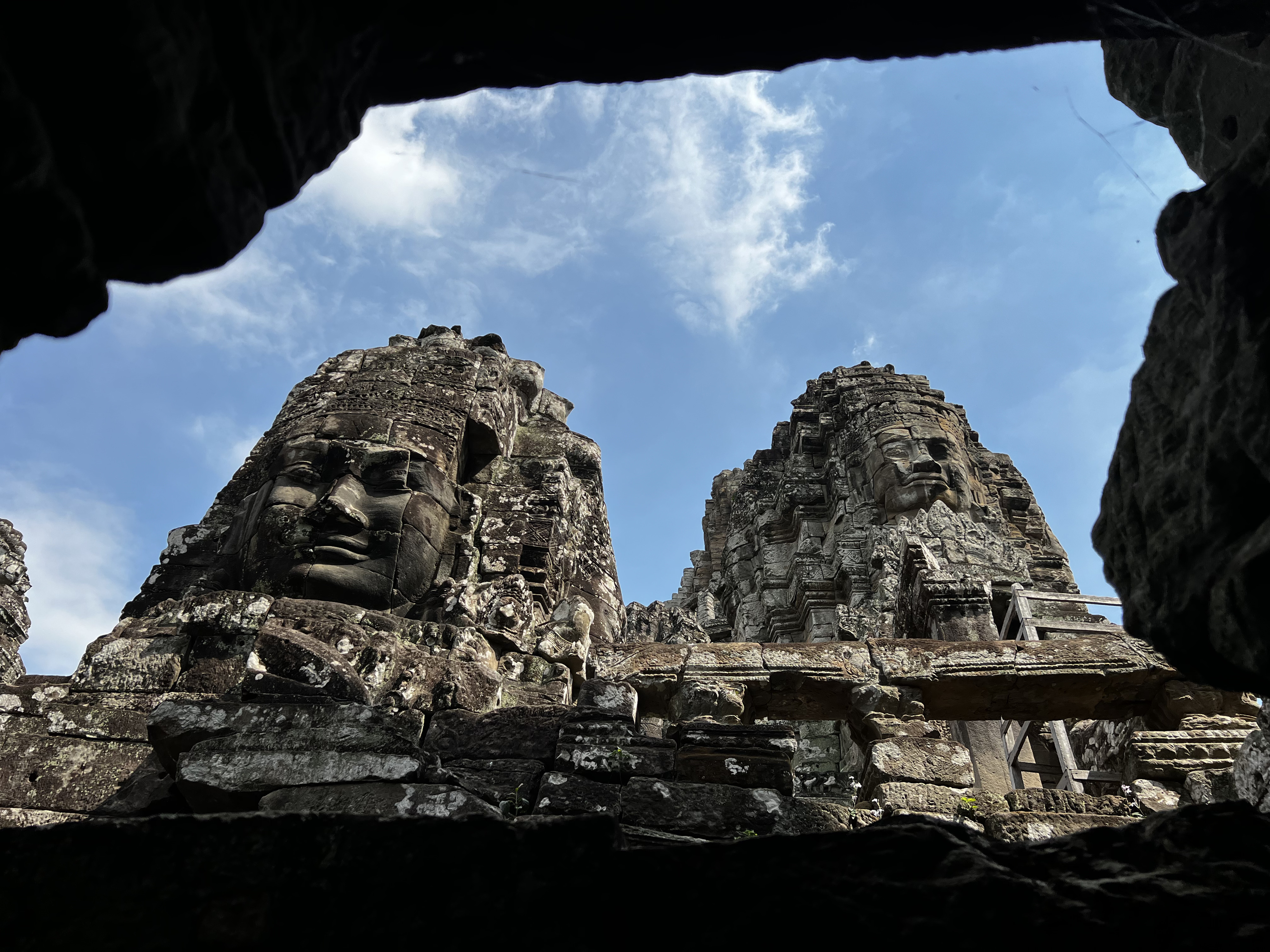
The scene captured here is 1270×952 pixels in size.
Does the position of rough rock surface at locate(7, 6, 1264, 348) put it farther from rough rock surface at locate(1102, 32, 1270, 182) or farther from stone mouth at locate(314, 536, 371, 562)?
stone mouth at locate(314, 536, 371, 562)

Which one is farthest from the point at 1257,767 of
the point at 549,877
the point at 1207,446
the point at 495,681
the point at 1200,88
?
the point at 495,681

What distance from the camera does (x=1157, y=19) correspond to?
2.32 metres

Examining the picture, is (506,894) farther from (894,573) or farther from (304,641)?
(894,573)

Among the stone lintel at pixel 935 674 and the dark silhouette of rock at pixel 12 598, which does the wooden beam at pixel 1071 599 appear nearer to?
the stone lintel at pixel 935 674

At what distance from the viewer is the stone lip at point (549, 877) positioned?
185cm

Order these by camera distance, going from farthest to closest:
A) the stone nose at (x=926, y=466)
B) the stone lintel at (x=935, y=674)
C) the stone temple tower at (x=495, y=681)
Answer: the stone nose at (x=926, y=466) < the stone lintel at (x=935, y=674) < the stone temple tower at (x=495, y=681)

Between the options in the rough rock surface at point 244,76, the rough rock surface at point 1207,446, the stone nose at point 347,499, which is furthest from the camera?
the stone nose at point 347,499

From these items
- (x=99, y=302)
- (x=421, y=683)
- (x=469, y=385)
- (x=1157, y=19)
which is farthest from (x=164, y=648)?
(x=1157, y=19)

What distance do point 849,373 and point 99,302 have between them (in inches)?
1010

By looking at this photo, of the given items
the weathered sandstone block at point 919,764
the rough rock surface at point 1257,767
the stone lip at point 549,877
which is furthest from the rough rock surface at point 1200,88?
the weathered sandstone block at point 919,764

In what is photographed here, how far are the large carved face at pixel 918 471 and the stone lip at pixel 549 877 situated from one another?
58.6ft

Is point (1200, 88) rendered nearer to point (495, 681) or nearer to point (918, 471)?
point (495, 681)

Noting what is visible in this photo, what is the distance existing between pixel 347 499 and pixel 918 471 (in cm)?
1490

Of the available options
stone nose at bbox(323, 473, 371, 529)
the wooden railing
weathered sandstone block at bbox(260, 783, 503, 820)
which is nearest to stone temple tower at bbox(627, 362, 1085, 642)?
the wooden railing
